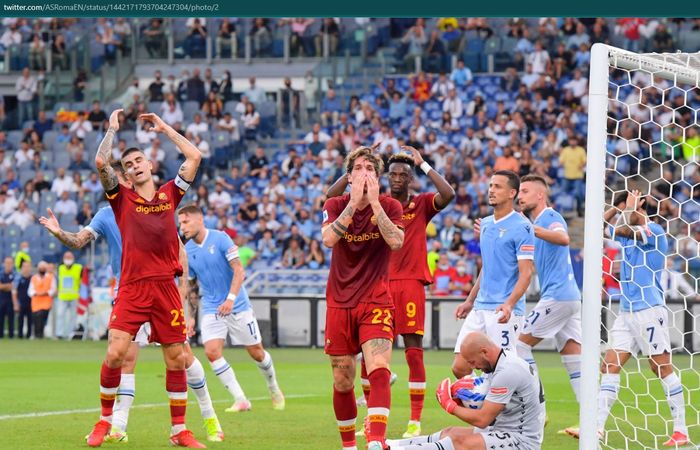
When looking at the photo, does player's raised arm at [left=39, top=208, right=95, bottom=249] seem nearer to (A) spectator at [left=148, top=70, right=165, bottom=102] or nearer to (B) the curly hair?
(B) the curly hair

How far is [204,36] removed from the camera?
3769 centimetres

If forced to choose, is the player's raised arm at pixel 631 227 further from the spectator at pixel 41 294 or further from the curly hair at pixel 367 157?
the spectator at pixel 41 294

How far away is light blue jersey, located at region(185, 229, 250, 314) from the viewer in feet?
44.7

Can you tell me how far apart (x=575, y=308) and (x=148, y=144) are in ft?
78.1

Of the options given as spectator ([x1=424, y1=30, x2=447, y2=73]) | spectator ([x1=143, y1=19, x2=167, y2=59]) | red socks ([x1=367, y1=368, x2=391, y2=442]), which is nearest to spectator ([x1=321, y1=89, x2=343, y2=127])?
spectator ([x1=424, y1=30, x2=447, y2=73])

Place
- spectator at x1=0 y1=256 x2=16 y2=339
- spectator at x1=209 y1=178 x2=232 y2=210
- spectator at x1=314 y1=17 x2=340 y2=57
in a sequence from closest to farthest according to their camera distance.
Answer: spectator at x1=0 y1=256 x2=16 y2=339 < spectator at x1=209 y1=178 x2=232 y2=210 < spectator at x1=314 y1=17 x2=340 y2=57

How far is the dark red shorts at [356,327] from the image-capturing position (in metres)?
9.44

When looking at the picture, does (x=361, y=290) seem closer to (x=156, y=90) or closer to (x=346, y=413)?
(x=346, y=413)

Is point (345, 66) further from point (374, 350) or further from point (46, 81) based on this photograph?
point (374, 350)

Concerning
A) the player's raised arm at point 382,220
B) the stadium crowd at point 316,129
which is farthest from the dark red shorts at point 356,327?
the stadium crowd at point 316,129

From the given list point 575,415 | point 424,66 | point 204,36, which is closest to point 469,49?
point 424,66

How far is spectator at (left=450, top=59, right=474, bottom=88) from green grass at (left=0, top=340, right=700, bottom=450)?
1297 cm

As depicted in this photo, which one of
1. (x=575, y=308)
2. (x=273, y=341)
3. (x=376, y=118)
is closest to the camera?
(x=575, y=308)

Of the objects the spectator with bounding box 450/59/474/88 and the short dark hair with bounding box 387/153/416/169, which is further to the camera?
the spectator with bounding box 450/59/474/88
